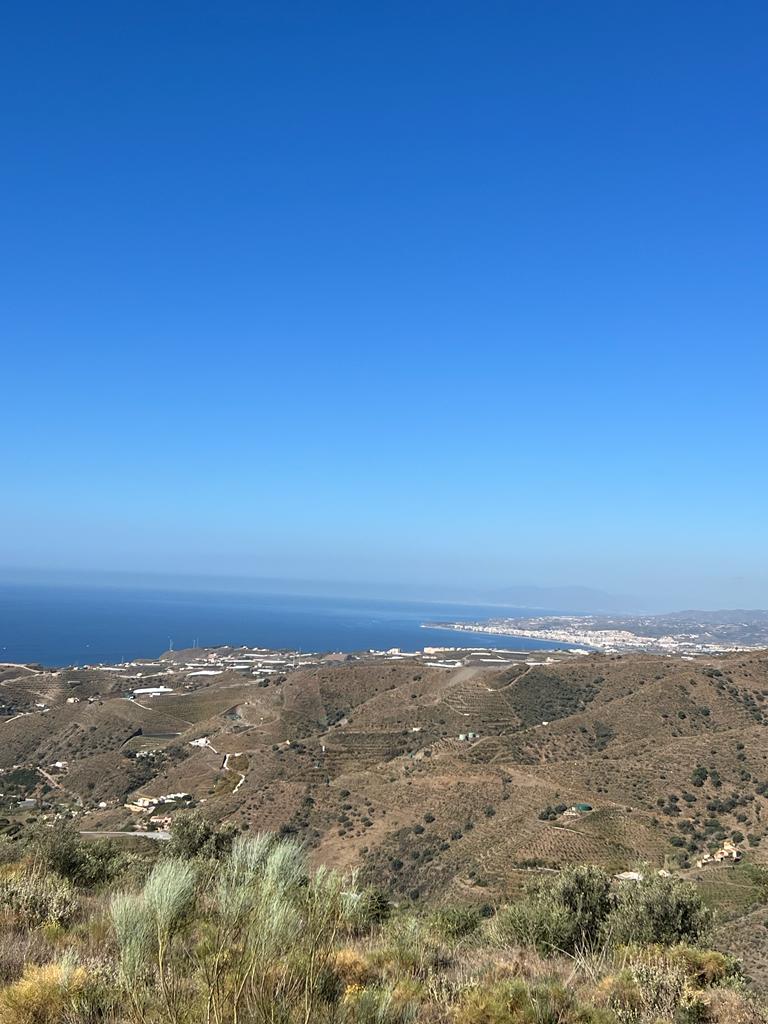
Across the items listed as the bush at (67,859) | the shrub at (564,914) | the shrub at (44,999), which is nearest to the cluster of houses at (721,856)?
the shrub at (564,914)

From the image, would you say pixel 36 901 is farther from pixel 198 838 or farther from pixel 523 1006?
pixel 198 838

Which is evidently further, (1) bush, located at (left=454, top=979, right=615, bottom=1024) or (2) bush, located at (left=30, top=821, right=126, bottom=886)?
(2) bush, located at (left=30, top=821, right=126, bottom=886)

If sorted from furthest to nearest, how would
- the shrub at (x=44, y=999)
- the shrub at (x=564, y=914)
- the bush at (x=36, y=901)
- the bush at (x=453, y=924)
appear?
the bush at (x=453, y=924), the shrub at (x=564, y=914), the bush at (x=36, y=901), the shrub at (x=44, y=999)

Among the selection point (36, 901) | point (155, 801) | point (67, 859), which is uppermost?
point (36, 901)

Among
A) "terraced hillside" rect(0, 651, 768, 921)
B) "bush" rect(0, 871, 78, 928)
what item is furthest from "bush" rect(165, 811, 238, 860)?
"bush" rect(0, 871, 78, 928)

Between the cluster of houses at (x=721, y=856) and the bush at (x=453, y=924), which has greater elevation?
the bush at (x=453, y=924)

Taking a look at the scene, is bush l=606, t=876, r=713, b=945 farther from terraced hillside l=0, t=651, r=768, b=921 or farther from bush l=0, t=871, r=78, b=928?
terraced hillside l=0, t=651, r=768, b=921

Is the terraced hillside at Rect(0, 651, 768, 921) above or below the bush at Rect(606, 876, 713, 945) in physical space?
below

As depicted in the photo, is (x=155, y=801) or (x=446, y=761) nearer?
(x=446, y=761)

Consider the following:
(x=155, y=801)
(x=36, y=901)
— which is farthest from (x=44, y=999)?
(x=155, y=801)

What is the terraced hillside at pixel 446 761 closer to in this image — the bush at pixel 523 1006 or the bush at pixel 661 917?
the bush at pixel 661 917

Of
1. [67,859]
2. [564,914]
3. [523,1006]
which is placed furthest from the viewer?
[67,859]

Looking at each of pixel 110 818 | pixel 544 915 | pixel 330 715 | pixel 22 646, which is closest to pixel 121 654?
pixel 22 646
